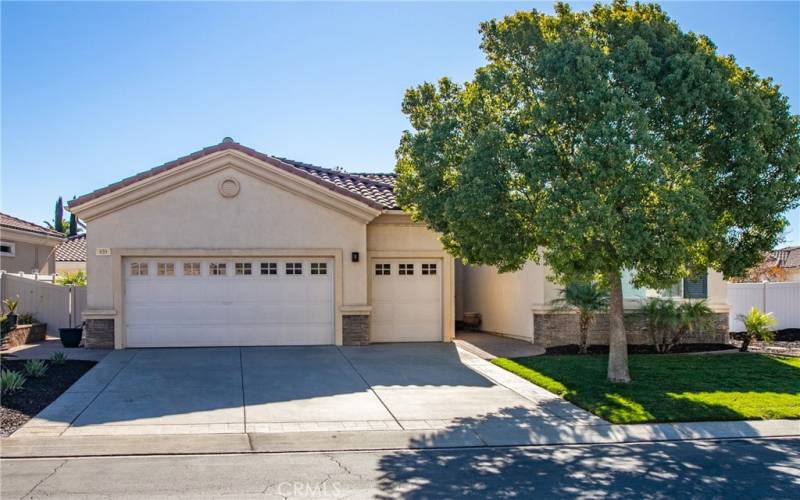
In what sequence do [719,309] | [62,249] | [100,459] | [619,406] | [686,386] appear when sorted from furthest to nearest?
[62,249] < [719,309] < [686,386] < [619,406] < [100,459]

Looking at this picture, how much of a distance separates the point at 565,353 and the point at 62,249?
28024mm

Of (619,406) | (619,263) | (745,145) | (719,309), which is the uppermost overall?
(745,145)

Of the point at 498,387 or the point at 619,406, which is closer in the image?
the point at 619,406

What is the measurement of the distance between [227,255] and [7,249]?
42.0 ft

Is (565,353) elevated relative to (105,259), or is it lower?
lower

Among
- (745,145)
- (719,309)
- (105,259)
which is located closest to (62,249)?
(105,259)

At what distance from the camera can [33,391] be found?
1116 centimetres

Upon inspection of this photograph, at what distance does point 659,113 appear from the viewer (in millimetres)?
11266

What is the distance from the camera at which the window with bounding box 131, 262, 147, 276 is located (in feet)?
54.3

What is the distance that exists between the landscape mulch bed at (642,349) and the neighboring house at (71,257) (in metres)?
24.3

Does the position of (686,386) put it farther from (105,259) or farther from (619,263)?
(105,259)

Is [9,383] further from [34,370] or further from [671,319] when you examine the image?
[671,319]

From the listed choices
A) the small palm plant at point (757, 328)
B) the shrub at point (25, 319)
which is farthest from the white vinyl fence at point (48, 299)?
the small palm plant at point (757, 328)

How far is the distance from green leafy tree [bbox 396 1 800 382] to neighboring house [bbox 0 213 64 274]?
18616mm
